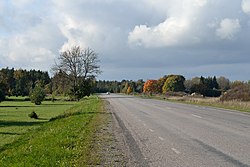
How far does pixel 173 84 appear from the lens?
157 metres

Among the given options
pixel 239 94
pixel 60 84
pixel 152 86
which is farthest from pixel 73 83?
pixel 152 86

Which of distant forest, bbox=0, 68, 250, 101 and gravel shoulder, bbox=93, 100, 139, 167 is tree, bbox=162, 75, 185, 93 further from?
gravel shoulder, bbox=93, 100, 139, 167

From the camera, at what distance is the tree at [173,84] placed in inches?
6196

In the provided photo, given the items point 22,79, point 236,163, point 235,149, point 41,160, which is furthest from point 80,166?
point 22,79

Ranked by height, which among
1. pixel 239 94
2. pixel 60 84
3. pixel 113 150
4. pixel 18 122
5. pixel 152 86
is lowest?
pixel 18 122

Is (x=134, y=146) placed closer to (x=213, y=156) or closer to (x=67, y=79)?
(x=213, y=156)

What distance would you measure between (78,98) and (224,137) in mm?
84389

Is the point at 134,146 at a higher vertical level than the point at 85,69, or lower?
lower

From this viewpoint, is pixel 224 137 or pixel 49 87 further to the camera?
pixel 49 87

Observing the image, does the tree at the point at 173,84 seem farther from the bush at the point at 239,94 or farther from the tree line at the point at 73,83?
the bush at the point at 239,94

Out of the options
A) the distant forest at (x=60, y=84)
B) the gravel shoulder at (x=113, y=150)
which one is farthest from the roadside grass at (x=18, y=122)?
the distant forest at (x=60, y=84)

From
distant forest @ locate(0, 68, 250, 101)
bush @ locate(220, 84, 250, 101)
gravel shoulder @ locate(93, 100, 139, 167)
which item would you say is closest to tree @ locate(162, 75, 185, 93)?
distant forest @ locate(0, 68, 250, 101)

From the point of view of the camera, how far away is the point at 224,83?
652 feet

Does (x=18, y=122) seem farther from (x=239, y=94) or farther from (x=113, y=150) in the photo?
(x=239, y=94)
